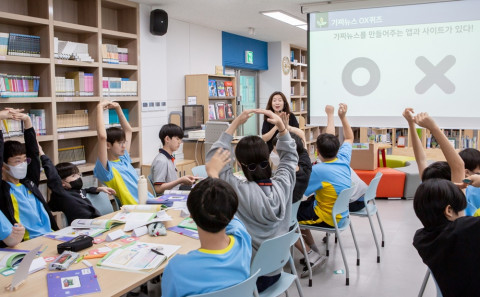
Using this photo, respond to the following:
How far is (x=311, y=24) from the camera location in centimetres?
429

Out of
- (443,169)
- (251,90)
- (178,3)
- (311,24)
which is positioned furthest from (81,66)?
(251,90)

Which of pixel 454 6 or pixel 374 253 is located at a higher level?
pixel 454 6

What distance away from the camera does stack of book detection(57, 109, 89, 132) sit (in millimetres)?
4835

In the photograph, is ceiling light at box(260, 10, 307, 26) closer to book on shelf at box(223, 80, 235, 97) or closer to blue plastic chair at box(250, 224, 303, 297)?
book on shelf at box(223, 80, 235, 97)

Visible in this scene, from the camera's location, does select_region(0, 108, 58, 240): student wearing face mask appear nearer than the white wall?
Yes

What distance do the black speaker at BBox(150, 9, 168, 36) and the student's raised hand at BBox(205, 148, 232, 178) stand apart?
162 inches

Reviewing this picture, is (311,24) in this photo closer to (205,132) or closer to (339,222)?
(339,222)

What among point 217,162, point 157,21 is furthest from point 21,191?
point 157,21

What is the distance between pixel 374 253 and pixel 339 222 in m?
0.75

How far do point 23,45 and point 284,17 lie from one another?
4.07 metres

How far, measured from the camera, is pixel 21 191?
8.83ft

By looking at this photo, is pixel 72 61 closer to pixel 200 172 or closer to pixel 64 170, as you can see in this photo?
pixel 200 172

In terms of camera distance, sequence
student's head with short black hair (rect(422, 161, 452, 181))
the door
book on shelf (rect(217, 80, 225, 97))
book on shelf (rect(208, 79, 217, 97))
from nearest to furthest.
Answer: student's head with short black hair (rect(422, 161, 452, 181))
book on shelf (rect(208, 79, 217, 97))
book on shelf (rect(217, 80, 225, 97))
the door

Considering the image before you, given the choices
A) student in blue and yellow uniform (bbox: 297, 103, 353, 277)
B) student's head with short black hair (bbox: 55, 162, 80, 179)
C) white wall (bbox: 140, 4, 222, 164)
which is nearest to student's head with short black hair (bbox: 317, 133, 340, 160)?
student in blue and yellow uniform (bbox: 297, 103, 353, 277)
